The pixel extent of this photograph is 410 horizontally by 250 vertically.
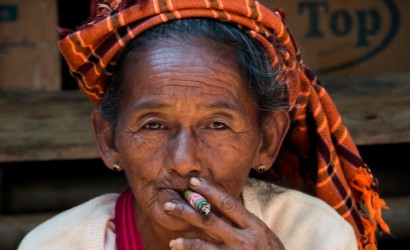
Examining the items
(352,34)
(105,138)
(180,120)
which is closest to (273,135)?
(180,120)

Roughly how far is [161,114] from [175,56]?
0.55ft

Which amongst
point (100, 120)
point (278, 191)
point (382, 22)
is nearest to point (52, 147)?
point (100, 120)

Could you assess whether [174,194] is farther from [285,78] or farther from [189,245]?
[285,78]

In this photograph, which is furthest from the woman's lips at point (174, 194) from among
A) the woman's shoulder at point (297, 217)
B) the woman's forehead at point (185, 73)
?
the woman's shoulder at point (297, 217)

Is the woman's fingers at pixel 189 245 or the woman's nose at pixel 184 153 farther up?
the woman's nose at pixel 184 153

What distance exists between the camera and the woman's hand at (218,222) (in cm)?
206

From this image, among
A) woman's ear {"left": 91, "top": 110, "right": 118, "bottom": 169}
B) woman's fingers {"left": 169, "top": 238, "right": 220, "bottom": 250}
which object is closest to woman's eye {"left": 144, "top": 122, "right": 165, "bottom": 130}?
woman's ear {"left": 91, "top": 110, "right": 118, "bottom": 169}

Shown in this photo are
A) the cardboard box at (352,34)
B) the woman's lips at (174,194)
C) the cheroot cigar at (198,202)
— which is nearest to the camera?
the cheroot cigar at (198,202)

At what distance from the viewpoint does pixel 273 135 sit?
252 cm

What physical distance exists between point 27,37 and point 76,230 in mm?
1656

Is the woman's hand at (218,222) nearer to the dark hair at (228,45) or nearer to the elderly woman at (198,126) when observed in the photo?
the elderly woman at (198,126)

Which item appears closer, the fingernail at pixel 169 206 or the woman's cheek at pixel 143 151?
the fingernail at pixel 169 206

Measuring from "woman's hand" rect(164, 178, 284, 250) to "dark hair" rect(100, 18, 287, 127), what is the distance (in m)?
0.40

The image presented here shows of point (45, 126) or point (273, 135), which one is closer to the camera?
point (273, 135)
